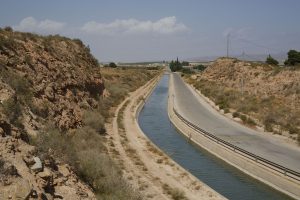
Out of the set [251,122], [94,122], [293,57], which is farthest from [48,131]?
[293,57]

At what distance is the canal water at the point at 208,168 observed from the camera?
830 inches

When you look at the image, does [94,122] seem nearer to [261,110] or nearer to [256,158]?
[256,158]

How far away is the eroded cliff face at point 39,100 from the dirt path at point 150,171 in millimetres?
3678

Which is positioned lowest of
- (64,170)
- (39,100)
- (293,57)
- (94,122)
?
Answer: (94,122)

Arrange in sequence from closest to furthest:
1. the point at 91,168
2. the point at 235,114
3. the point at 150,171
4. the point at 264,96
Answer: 1. the point at 91,168
2. the point at 150,171
3. the point at 235,114
4. the point at 264,96

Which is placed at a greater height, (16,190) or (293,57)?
(293,57)

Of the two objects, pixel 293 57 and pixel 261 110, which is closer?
pixel 261 110

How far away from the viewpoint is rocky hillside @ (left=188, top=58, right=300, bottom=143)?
35.7m

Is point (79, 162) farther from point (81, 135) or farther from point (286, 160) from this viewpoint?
point (286, 160)

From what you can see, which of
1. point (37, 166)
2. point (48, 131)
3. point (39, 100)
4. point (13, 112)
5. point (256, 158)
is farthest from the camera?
point (39, 100)

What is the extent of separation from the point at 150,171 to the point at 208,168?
4684 mm

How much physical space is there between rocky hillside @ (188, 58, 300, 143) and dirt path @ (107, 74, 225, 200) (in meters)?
10.9

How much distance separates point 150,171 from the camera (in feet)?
74.7

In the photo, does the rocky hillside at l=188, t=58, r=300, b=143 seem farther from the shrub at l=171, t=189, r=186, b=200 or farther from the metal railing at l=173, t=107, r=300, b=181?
the shrub at l=171, t=189, r=186, b=200
